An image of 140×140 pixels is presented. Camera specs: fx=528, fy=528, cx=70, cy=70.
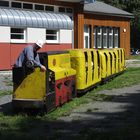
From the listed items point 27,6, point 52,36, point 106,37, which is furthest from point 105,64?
point 106,37

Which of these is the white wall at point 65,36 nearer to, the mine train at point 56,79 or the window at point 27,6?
the window at point 27,6

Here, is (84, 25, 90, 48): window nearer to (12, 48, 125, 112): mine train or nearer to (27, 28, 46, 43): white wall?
(27, 28, 46, 43): white wall

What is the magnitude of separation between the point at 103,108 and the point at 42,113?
2044 millimetres

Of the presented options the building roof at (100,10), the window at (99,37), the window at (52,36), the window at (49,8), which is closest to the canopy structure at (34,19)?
→ the window at (52,36)

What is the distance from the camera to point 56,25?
34281 mm

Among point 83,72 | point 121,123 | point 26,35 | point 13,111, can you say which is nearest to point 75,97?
point 83,72

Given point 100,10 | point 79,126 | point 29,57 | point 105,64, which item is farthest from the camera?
point 100,10

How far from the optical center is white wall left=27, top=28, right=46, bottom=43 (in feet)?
104

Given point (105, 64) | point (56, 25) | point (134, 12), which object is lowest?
point (105, 64)

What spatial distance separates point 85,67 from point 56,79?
4.00 m

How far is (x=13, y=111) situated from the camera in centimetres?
1312

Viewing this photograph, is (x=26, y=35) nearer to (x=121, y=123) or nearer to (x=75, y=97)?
(x=75, y=97)

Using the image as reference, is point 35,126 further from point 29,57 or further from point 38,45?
point 38,45

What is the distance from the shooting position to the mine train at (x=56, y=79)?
1266cm
